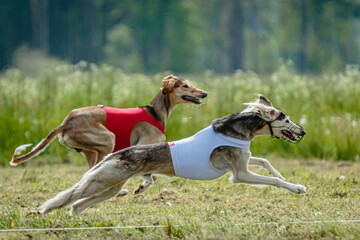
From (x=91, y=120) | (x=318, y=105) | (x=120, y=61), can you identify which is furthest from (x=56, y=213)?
(x=120, y=61)

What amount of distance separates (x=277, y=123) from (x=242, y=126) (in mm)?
407

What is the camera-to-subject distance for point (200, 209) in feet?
22.8

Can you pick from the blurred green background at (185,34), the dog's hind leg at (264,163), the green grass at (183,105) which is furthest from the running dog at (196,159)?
the blurred green background at (185,34)

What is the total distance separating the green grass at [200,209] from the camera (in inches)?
219

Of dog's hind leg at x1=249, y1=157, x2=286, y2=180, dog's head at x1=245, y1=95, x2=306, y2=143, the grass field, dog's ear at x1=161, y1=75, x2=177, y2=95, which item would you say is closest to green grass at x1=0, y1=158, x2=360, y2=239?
the grass field

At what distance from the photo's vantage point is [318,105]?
14359mm

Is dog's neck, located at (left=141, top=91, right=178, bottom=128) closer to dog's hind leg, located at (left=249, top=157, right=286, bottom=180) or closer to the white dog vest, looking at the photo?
dog's hind leg, located at (left=249, top=157, right=286, bottom=180)

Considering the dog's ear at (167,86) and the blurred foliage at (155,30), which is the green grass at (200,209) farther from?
the blurred foliage at (155,30)

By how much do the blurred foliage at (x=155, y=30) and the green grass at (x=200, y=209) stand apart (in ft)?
117

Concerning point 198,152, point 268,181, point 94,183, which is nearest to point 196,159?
point 198,152

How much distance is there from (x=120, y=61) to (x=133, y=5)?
4.73m

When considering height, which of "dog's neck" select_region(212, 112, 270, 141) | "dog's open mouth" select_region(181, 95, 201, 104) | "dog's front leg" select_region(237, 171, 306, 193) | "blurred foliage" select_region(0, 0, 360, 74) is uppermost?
"blurred foliage" select_region(0, 0, 360, 74)

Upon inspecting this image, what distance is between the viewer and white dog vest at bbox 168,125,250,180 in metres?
6.38

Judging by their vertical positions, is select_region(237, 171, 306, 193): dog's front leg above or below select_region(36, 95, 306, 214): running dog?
below
